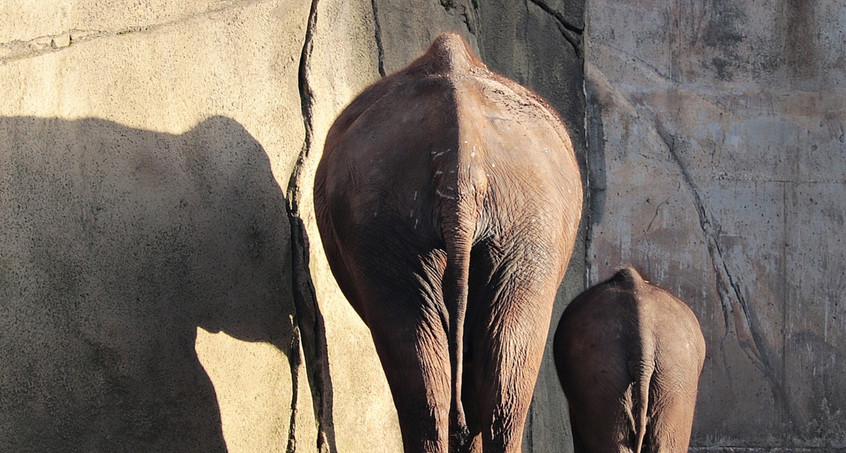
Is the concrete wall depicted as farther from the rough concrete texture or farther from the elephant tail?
the elephant tail

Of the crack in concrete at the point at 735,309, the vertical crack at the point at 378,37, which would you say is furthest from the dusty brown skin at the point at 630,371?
the crack in concrete at the point at 735,309

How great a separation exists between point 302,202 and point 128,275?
1.10 meters

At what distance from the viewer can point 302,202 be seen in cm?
499

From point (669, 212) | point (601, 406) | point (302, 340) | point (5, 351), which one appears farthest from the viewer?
point (669, 212)

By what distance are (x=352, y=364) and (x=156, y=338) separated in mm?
1187

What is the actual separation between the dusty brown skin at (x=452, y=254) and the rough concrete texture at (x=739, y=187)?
3749 mm

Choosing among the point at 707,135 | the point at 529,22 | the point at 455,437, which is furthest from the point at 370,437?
the point at 707,135

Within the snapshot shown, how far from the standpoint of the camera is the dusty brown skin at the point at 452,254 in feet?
10.3

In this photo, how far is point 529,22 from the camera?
6.32 metres

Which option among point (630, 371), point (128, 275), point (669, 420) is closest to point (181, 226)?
point (128, 275)

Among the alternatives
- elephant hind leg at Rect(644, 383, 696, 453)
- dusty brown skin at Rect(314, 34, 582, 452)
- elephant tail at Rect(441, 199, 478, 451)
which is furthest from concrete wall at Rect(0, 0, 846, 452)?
elephant hind leg at Rect(644, 383, 696, 453)

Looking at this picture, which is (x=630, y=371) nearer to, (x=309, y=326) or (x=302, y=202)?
(x=309, y=326)

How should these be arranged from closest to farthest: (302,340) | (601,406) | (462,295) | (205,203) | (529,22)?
(462,295)
(601,406)
(205,203)
(302,340)
(529,22)

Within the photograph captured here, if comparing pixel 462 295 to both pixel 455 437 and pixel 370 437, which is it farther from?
pixel 370 437
